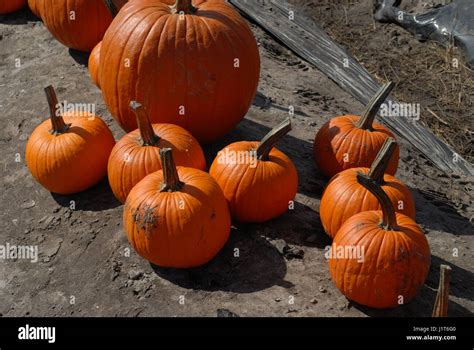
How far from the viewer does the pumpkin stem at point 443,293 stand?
3846 millimetres

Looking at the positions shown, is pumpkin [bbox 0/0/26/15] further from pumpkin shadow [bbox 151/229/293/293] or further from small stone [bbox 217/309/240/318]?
small stone [bbox 217/309/240/318]

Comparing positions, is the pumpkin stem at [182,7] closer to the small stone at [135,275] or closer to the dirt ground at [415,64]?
the small stone at [135,275]

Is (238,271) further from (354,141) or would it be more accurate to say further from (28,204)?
(28,204)

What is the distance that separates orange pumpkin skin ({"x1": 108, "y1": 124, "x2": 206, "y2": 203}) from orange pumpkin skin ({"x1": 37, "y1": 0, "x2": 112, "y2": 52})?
7.05 feet

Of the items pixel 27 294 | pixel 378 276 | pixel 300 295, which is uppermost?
pixel 378 276

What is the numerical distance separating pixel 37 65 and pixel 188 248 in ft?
11.0

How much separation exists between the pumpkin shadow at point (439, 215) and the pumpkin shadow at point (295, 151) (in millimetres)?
710

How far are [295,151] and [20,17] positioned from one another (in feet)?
12.2

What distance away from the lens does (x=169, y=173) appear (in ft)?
14.7

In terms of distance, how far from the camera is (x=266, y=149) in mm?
4945

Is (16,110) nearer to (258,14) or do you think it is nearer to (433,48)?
(258,14)

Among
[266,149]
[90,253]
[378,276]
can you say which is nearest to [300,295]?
[378,276]

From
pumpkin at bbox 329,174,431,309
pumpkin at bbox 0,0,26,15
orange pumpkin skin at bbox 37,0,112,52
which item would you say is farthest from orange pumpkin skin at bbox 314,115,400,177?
pumpkin at bbox 0,0,26,15

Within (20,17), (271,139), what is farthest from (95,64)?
(20,17)
